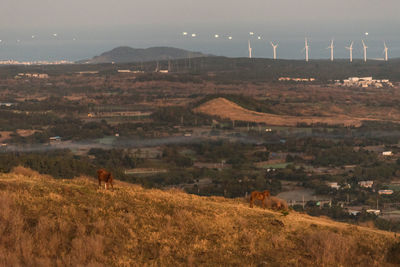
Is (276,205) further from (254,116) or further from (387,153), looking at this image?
(254,116)

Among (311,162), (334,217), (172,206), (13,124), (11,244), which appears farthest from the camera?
(13,124)

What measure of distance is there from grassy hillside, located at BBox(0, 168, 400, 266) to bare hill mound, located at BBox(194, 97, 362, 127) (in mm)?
136590

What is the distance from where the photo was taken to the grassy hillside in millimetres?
18875

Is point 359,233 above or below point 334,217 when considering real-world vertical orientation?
above

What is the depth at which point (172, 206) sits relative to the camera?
24.1 meters

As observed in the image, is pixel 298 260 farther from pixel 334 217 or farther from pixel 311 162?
pixel 311 162

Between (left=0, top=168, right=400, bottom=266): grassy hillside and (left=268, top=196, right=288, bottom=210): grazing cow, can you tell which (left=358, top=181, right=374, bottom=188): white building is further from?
(left=0, top=168, right=400, bottom=266): grassy hillside

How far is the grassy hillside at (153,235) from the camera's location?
61.9 feet

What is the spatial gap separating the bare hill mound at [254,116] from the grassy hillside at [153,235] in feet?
448

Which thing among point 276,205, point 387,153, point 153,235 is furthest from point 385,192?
point 153,235

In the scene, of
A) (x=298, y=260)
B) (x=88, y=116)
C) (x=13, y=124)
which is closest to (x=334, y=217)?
(x=298, y=260)

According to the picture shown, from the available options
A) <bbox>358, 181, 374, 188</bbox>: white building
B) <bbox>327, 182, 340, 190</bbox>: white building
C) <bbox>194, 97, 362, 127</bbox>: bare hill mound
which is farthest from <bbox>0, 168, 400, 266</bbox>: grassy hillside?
<bbox>194, 97, 362, 127</bbox>: bare hill mound

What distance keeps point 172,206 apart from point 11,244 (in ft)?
23.4

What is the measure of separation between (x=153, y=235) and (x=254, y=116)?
151 meters
